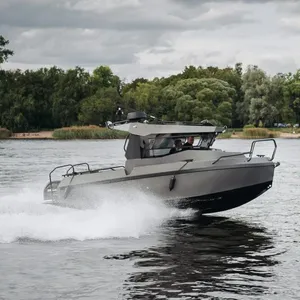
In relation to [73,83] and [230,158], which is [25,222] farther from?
[73,83]

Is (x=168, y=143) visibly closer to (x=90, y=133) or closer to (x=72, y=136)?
(x=90, y=133)

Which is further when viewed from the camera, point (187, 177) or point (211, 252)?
point (187, 177)

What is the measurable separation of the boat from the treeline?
9880 centimetres

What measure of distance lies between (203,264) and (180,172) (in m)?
4.73

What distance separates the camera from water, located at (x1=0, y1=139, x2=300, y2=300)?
14.2 meters

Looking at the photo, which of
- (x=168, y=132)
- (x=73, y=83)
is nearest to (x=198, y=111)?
(x=73, y=83)

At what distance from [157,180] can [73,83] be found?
14016 centimetres

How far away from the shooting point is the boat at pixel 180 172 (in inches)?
821

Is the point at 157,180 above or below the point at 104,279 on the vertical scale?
above

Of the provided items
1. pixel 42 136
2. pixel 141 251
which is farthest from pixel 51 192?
pixel 42 136

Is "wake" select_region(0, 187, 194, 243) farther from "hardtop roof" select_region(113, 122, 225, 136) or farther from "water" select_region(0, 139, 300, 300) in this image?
"hardtop roof" select_region(113, 122, 225, 136)

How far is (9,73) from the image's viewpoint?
164125 millimetres

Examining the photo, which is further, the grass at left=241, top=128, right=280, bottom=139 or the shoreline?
the shoreline

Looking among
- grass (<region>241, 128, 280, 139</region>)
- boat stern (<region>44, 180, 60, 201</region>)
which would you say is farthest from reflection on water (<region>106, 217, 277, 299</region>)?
grass (<region>241, 128, 280, 139</region>)
